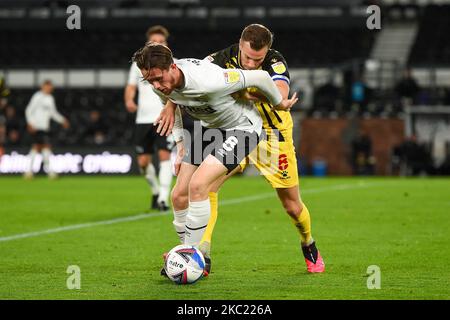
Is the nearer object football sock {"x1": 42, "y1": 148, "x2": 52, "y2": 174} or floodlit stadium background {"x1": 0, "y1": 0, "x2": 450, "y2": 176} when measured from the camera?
football sock {"x1": 42, "y1": 148, "x2": 52, "y2": 174}

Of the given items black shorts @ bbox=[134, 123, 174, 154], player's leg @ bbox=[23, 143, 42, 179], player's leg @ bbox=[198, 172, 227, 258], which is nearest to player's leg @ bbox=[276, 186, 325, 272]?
player's leg @ bbox=[198, 172, 227, 258]

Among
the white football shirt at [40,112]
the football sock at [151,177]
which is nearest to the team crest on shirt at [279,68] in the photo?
the football sock at [151,177]

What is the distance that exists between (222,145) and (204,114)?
0.30 m

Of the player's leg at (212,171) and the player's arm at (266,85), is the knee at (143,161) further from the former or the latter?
the player's arm at (266,85)

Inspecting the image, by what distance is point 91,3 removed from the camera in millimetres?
37625

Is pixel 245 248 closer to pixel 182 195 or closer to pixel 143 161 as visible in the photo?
pixel 182 195

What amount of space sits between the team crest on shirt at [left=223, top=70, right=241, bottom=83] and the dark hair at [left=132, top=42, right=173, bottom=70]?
0.47 m

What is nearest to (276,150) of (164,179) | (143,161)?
(164,179)

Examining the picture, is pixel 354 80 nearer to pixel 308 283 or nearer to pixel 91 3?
pixel 91 3

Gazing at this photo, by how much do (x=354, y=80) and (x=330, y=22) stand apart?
7.55m

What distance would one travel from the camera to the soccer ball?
298 inches

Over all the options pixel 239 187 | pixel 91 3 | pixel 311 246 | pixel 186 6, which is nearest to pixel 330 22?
pixel 186 6

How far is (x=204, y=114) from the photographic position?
25.4ft

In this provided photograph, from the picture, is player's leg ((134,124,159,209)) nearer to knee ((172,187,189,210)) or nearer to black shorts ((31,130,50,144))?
knee ((172,187,189,210))
